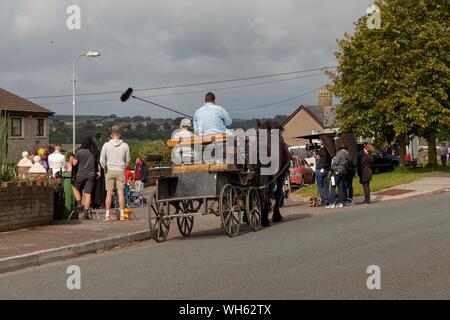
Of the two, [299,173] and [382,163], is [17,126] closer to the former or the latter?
[382,163]

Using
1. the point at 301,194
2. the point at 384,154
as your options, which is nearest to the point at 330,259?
the point at 301,194

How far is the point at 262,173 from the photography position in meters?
14.3

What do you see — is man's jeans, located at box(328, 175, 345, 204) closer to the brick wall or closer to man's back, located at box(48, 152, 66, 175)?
man's back, located at box(48, 152, 66, 175)

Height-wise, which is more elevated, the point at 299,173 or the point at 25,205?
the point at 299,173

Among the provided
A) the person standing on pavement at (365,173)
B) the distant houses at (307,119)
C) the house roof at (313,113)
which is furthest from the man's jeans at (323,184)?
the house roof at (313,113)

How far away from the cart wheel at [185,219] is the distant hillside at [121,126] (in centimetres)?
149

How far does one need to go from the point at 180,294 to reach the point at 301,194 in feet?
61.2

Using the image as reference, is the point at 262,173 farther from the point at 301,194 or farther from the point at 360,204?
the point at 301,194

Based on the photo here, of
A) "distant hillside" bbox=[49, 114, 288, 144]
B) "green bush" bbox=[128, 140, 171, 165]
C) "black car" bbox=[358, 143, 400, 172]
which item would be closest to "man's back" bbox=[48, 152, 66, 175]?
"distant hillside" bbox=[49, 114, 288, 144]

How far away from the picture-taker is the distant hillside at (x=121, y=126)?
587 inches

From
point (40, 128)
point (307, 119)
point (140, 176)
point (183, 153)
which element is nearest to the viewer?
Result: point (183, 153)

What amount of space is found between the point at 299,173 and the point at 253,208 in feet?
69.3

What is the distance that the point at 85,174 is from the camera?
53.2ft

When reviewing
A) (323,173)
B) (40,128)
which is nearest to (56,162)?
(323,173)
